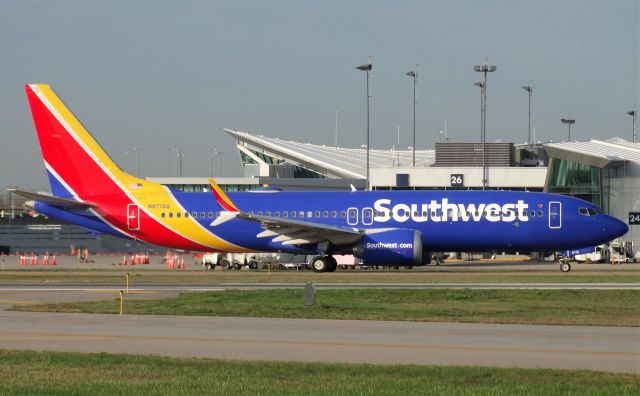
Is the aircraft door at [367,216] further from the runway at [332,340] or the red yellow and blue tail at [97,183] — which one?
the runway at [332,340]

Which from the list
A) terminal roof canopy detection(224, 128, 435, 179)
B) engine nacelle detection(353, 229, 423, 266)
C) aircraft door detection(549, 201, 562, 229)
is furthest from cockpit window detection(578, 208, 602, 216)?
terminal roof canopy detection(224, 128, 435, 179)

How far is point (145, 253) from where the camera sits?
276 feet

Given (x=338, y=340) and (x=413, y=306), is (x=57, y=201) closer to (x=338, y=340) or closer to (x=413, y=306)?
(x=413, y=306)

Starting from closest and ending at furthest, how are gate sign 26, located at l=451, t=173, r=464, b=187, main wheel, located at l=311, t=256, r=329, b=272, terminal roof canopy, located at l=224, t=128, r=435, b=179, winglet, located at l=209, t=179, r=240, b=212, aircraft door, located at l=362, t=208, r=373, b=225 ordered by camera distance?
main wheel, located at l=311, t=256, r=329, b=272 → aircraft door, located at l=362, t=208, r=373, b=225 → winglet, located at l=209, t=179, r=240, b=212 → gate sign 26, located at l=451, t=173, r=464, b=187 → terminal roof canopy, located at l=224, t=128, r=435, b=179

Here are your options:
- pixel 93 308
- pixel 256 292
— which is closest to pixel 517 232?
pixel 256 292

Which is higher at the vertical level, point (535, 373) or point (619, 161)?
point (619, 161)

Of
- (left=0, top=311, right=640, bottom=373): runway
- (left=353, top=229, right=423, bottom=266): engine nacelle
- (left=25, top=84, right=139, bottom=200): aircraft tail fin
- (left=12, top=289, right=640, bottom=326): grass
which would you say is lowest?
(left=0, top=311, right=640, bottom=373): runway

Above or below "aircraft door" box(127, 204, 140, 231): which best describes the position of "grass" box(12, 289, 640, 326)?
below

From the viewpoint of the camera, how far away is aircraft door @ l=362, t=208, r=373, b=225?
186ft

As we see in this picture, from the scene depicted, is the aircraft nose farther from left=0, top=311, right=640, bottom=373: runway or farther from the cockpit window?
left=0, top=311, right=640, bottom=373: runway

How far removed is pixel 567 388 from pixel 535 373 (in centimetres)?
143

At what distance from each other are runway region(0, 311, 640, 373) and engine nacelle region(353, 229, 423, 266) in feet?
89.9

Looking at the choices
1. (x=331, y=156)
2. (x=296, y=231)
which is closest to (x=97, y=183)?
(x=296, y=231)

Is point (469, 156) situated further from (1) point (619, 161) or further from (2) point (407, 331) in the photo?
(2) point (407, 331)
